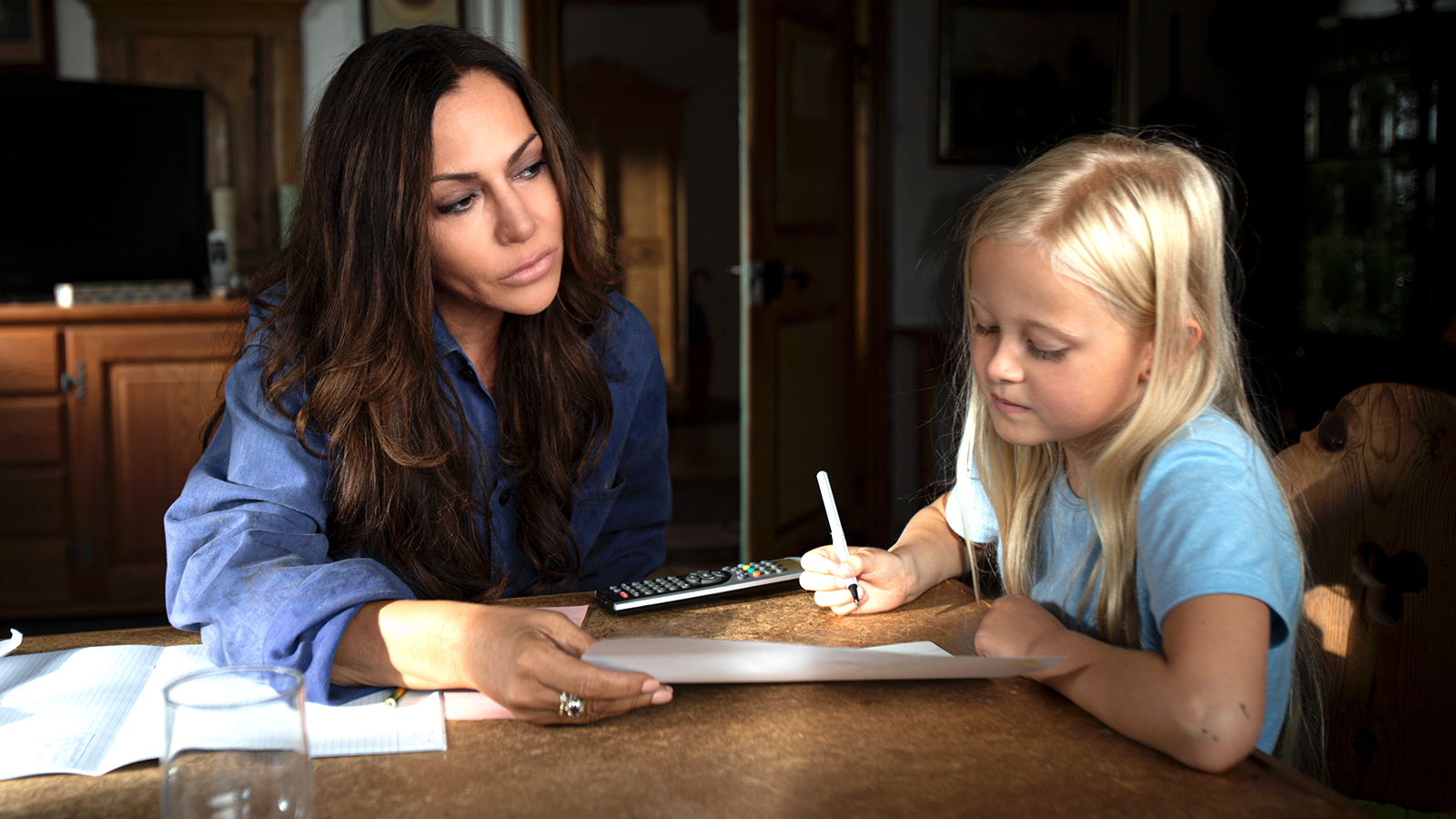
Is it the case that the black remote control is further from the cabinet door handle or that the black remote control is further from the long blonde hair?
the cabinet door handle

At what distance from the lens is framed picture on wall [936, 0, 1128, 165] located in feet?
12.6

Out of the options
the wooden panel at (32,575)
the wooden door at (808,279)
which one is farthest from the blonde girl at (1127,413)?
the wooden panel at (32,575)

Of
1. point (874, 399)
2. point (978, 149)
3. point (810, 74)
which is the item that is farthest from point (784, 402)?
point (978, 149)

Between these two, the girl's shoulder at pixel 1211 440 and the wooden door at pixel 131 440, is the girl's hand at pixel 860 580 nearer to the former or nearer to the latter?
the girl's shoulder at pixel 1211 440

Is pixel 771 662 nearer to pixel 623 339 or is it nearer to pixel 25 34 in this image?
pixel 623 339

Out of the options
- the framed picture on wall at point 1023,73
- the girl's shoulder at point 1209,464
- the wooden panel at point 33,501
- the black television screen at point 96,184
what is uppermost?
the framed picture on wall at point 1023,73

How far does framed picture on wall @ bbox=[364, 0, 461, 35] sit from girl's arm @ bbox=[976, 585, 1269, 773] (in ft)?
11.7

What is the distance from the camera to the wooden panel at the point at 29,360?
2.94 m

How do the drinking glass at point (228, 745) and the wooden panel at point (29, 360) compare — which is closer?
the drinking glass at point (228, 745)

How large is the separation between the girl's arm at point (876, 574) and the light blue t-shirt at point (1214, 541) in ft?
0.47

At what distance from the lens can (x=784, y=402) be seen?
10.9 feet

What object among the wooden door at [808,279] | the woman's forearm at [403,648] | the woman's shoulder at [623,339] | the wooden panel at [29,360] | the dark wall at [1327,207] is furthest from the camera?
the wooden door at [808,279]

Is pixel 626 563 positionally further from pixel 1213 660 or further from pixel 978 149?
pixel 978 149

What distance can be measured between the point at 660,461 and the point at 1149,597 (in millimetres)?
689
